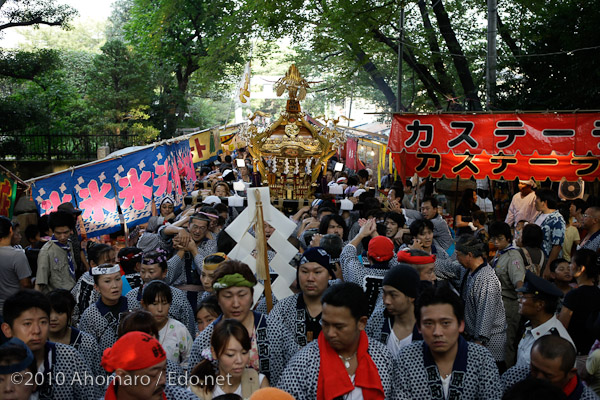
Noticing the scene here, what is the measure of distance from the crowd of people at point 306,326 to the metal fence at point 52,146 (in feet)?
33.4

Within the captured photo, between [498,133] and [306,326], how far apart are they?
7.22 metres

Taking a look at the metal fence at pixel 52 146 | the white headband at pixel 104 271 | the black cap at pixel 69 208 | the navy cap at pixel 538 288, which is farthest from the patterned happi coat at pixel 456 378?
the metal fence at pixel 52 146

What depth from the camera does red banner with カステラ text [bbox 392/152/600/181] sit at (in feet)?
34.4

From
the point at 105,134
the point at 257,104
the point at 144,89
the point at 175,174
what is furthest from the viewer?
the point at 257,104

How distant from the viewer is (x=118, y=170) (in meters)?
9.48

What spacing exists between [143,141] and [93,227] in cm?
1264

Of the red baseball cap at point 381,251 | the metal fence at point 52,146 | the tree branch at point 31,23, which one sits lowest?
the metal fence at point 52,146

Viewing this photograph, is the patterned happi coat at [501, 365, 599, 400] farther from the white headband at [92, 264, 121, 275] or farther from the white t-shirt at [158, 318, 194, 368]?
the white headband at [92, 264, 121, 275]

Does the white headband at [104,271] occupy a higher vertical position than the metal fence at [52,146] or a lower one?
higher

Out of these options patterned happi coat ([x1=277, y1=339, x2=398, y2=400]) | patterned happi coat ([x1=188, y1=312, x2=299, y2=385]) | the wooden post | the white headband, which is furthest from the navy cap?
the white headband

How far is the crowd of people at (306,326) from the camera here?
11.7ft

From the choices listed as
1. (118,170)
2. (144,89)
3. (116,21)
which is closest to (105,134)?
(144,89)

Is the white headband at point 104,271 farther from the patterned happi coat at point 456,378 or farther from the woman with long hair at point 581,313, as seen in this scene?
the woman with long hair at point 581,313

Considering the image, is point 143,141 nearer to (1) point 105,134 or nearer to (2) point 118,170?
(1) point 105,134
